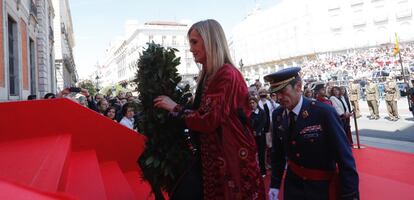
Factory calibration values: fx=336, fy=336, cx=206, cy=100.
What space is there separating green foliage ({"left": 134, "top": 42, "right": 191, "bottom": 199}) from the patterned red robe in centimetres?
26

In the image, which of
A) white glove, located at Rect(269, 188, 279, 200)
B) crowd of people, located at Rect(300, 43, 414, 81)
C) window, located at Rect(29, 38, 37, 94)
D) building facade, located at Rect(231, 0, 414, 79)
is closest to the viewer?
white glove, located at Rect(269, 188, 279, 200)

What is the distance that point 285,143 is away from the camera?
2.40 meters

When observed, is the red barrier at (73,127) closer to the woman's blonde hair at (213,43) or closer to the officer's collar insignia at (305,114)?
the woman's blonde hair at (213,43)

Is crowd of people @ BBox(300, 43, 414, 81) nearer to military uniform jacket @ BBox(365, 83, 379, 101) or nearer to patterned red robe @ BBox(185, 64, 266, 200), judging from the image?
military uniform jacket @ BBox(365, 83, 379, 101)

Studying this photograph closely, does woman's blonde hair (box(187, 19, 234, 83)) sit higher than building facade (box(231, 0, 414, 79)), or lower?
lower

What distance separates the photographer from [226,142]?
6.44 feet

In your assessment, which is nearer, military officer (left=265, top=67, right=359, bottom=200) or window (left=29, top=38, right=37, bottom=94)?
military officer (left=265, top=67, right=359, bottom=200)

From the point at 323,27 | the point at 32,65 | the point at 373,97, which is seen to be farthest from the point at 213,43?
the point at 323,27

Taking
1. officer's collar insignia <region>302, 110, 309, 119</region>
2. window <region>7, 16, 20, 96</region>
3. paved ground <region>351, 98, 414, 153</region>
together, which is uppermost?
window <region>7, 16, 20, 96</region>

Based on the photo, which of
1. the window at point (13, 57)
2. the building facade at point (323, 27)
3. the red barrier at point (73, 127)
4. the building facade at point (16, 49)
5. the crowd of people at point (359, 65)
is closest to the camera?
the red barrier at point (73, 127)

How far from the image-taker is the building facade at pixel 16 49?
27.4 feet

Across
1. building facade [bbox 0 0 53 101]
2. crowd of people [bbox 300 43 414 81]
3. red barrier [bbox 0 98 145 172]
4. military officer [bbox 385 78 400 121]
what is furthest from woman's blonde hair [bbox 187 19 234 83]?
crowd of people [bbox 300 43 414 81]

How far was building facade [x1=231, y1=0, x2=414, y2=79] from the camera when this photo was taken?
5106cm

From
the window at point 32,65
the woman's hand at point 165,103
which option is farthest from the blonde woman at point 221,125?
the window at point 32,65
